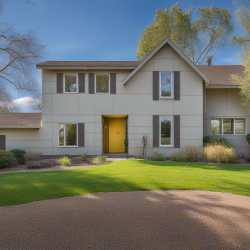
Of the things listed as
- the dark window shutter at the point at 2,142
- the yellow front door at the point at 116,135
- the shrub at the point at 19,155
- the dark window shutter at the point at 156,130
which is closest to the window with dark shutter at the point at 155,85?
the dark window shutter at the point at 156,130

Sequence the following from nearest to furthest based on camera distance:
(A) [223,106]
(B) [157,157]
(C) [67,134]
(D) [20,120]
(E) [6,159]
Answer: (E) [6,159], (B) [157,157], (C) [67,134], (D) [20,120], (A) [223,106]

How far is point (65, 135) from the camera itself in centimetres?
1382

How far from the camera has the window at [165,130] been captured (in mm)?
13797

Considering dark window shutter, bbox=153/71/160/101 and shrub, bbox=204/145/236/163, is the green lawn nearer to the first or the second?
shrub, bbox=204/145/236/163

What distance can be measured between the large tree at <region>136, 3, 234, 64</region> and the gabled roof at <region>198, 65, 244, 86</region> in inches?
307

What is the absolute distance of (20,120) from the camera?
46.8 feet

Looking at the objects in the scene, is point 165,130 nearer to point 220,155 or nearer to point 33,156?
point 220,155

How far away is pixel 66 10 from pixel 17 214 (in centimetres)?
1472

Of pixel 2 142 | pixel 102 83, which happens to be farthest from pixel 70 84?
pixel 2 142

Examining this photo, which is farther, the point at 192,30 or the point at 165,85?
the point at 192,30

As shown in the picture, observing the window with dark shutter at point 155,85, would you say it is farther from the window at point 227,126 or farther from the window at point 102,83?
the window at point 227,126

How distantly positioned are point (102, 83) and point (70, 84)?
7.30ft

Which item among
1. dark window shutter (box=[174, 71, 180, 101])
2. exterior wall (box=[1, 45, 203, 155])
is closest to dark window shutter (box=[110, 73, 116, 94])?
exterior wall (box=[1, 45, 203, 155])

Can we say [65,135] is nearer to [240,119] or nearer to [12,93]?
[12,93]
